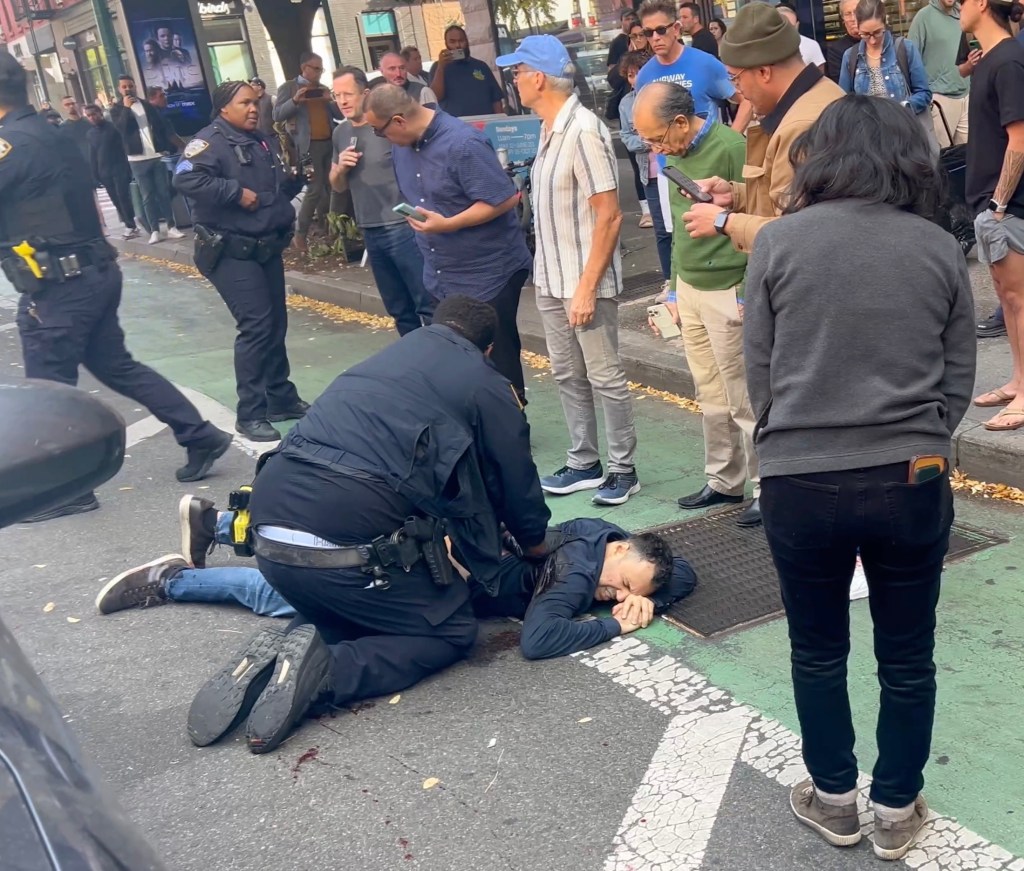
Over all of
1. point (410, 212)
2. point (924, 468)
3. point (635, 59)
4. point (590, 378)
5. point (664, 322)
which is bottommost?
point (590, 378)

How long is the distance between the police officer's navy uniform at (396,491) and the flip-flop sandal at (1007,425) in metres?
2.14

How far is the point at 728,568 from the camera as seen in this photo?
4480 millimetres

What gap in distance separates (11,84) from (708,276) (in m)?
3.57

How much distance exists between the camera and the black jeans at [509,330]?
5816 mm

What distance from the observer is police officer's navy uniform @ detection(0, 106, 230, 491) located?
19.2 feet

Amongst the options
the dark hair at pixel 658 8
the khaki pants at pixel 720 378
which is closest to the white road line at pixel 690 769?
the khaki pants at pixel 720 378

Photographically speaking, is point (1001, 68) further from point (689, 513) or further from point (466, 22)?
point (466, 22)

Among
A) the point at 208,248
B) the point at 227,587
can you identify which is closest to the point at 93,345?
the point at 208,248

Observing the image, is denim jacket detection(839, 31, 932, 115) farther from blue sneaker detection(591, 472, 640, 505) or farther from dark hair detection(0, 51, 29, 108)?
dark hair detection(0, 51, 29, 108)

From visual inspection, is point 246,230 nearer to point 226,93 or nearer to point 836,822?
point 226,93

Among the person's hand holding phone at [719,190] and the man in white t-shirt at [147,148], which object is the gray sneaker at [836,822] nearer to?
the person's hand holding phone at [719,190]

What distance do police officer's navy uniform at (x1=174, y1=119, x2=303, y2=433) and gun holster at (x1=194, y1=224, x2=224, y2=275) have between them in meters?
0.01

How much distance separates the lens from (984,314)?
257 inches

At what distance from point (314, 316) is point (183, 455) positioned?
13.3 feet
